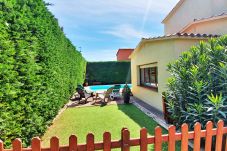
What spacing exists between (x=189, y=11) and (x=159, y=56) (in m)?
10.3

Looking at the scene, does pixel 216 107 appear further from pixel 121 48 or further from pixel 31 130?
pixel 121 48

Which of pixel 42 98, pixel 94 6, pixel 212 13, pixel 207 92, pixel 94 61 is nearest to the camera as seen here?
pixel 207 92

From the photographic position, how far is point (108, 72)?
107ft

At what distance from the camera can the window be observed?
13660 millimetres

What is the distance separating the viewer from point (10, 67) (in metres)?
Answer: 4.66

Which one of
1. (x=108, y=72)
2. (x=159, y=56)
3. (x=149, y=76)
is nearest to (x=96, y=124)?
(x=159, y=56)

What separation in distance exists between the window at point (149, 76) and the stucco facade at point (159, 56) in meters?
0.43

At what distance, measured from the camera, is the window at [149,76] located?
13660 millimetres

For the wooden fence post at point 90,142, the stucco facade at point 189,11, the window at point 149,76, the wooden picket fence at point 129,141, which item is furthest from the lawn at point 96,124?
the stucco facade at point 189,11

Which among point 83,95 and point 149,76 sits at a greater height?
point 149,76

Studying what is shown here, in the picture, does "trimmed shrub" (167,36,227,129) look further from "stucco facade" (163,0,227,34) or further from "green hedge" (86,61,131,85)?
"green hedge" (86,61,131,85)

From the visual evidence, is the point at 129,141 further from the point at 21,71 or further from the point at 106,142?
the point at 21,71

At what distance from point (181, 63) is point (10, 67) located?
18.2 feet

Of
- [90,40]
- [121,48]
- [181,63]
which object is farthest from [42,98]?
[121,48]
